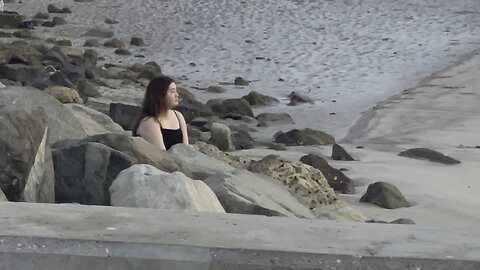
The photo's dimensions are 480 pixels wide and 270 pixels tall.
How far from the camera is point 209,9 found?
26.5m

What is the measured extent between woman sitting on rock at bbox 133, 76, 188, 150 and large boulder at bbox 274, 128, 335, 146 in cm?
448

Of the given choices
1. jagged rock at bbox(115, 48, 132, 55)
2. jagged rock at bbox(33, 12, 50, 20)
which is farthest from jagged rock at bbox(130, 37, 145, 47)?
jagged rock at bbox(33, 12, 50, 20)

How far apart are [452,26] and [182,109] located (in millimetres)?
12730

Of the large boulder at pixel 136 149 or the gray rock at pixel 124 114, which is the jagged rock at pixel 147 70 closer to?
the gray rock at pixel 124 114

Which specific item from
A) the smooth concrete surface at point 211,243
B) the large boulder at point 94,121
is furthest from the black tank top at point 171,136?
the smooth concrete surface at point 211,243

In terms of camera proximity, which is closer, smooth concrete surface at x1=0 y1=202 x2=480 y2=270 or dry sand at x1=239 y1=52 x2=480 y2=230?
smooth concrete surface at x1=0 y1=202 x2=480 y2=270

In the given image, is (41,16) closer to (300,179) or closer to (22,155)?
(300,179)

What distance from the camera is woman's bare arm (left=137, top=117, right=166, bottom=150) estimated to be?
721 centimetres

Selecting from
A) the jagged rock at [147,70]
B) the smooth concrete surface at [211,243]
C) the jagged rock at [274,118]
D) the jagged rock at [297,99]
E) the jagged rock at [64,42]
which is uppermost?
the smooth concrete surface at [211,243]

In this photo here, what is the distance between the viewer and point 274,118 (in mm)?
14164

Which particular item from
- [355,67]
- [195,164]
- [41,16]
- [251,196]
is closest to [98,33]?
[41,16]

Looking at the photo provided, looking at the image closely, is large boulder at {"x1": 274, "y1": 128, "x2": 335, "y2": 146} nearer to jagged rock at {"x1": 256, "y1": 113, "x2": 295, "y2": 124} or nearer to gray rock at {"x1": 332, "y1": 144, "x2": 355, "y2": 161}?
gray rock at {"x1": 332, "y1": 144, "x2": 355, "y2": 161}

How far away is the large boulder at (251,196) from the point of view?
534 cm

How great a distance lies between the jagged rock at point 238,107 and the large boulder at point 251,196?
7.88m
